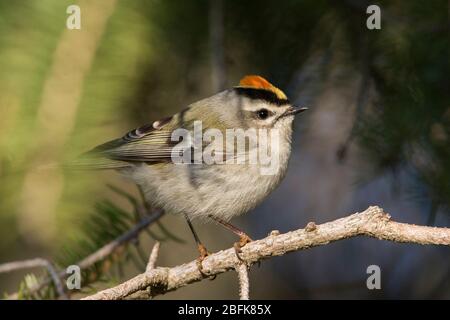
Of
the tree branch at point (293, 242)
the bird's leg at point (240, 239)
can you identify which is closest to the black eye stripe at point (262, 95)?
the bird's leg at point (240, 239)

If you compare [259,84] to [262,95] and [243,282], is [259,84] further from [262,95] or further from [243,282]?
[243,282]

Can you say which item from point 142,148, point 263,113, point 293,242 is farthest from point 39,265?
point 263,113

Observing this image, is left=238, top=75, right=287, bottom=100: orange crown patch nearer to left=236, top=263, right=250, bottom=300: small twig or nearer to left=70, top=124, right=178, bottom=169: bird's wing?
left=70, top=124, right=178, bottom=169: bird's wing

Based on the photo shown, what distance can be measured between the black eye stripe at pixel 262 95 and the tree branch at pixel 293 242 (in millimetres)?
850

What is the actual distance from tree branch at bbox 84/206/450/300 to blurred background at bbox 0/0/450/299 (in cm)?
26

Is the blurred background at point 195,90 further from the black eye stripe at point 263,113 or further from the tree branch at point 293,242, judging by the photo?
the tree branch at point 293,242

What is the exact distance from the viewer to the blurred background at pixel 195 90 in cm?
172

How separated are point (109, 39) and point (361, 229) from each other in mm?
839

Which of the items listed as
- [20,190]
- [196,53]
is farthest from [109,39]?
[196,53]

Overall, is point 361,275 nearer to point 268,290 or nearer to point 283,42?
point 268,290

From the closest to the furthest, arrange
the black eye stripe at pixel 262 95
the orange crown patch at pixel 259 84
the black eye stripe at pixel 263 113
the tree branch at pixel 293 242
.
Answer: the tree branch at pixel 293 242, the orange crown patch at pixel 259 84, the black eye stripe at pixel 262 95, the black eye stripe at pixel 263 113

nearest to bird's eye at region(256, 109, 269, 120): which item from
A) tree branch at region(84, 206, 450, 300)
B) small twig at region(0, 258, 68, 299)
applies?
tree branch at region(84, 206, 450, 300)

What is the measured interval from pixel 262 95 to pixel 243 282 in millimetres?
1145
